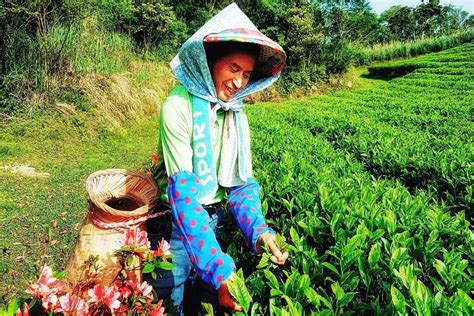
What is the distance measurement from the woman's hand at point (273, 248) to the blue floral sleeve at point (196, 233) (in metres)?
0.21

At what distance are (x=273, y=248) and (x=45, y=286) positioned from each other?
0.90 meters

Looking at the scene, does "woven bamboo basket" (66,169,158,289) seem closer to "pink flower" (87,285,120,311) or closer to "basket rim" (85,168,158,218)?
"basket rim" (85,168,158,218)

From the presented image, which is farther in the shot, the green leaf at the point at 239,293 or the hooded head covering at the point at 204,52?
the hooded head covering at the point at 204,52

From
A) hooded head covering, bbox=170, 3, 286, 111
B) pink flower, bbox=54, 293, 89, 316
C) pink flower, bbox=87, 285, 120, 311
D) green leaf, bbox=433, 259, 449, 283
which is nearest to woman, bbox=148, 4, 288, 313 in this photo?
hooded head covering, bbox=170, 3, 286, 111

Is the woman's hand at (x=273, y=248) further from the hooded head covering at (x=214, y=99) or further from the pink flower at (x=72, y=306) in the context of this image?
the pink flower at (x=72, y=306)

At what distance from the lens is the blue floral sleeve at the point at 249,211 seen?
6.21 feet

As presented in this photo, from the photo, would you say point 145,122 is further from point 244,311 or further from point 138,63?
point 244,311

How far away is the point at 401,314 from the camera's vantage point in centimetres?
133

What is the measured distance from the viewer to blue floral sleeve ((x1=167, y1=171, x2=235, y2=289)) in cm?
160

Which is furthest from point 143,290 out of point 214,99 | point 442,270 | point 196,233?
point 442,270

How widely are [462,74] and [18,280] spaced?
79.0ft

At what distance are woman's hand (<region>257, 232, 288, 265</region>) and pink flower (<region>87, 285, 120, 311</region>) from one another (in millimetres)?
665

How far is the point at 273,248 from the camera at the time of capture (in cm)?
176

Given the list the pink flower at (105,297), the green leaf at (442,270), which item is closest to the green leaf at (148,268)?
the pink flower at (105,297)
